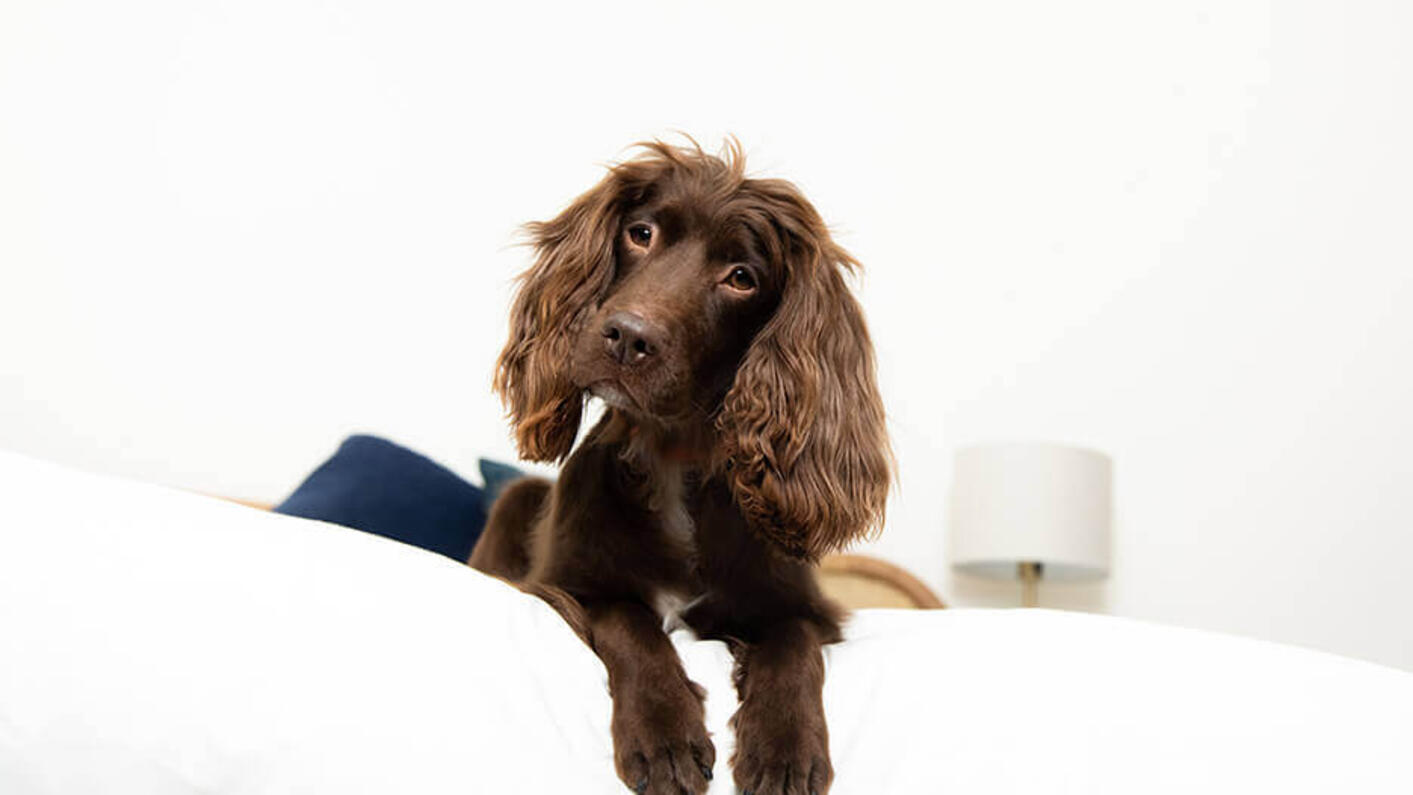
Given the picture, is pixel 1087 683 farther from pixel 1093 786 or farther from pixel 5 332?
pixel 5 332

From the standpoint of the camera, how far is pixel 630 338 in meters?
1.37

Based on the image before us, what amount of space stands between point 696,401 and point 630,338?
0.20 meters

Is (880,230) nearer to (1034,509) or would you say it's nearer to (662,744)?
(1034,509)

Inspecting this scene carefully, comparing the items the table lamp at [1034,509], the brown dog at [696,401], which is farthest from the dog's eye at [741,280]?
the table lamp at [1034,509]

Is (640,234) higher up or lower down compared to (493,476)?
higher up

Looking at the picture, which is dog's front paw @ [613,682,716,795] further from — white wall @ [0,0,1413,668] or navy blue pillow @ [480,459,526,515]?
white wall @ [0,0,1413,668]

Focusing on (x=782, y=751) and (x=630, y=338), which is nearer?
(x=782, y=751)

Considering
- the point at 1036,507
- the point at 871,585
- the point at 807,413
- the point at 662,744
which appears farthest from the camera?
the point at 871,585

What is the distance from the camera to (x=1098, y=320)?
3.56 m

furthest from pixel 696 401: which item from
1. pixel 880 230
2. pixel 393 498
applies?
pixel 880 230

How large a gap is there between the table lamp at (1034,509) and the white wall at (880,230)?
0.36 meters

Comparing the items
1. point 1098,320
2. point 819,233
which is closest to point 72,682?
point 819,233

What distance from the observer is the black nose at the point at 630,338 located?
136 centimetres

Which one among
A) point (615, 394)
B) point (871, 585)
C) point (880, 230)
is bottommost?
point (871, 585)
